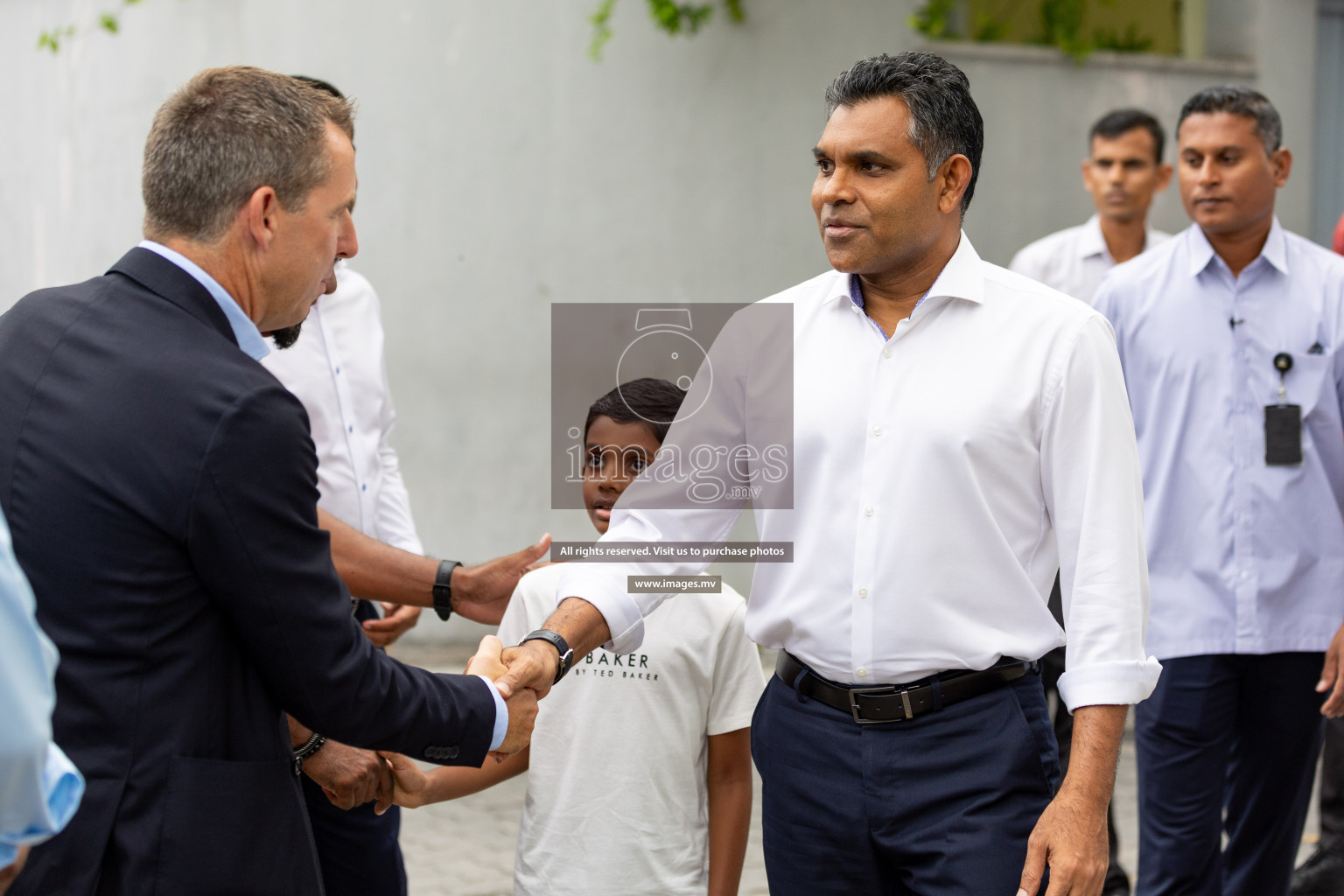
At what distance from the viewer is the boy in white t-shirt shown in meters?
2.79

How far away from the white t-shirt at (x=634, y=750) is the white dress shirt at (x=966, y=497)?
1.25ft

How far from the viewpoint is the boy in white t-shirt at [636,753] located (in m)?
2.79

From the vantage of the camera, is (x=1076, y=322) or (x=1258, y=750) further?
(x=1258, y=750)

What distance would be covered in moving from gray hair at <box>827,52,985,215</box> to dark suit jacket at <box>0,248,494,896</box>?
126 centimetres

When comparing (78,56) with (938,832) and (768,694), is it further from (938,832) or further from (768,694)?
(938,832)

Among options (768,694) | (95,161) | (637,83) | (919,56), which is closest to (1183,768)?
(768,694)

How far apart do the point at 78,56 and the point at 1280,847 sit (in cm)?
673

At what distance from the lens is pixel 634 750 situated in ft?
9.29

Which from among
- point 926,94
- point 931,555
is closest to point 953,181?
point 926,94

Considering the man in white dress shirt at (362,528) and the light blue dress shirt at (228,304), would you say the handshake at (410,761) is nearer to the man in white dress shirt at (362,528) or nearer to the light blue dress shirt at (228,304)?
the man in white dress shirt at (362,528)

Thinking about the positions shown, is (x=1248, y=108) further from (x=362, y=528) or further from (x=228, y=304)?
(x=228, y=304)

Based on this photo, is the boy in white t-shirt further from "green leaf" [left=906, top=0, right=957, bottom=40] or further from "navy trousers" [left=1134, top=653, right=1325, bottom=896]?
"green leaf" [left=906, top=0, right=957, bottom=40]

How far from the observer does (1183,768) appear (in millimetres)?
3803

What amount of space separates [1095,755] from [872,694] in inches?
15.6
